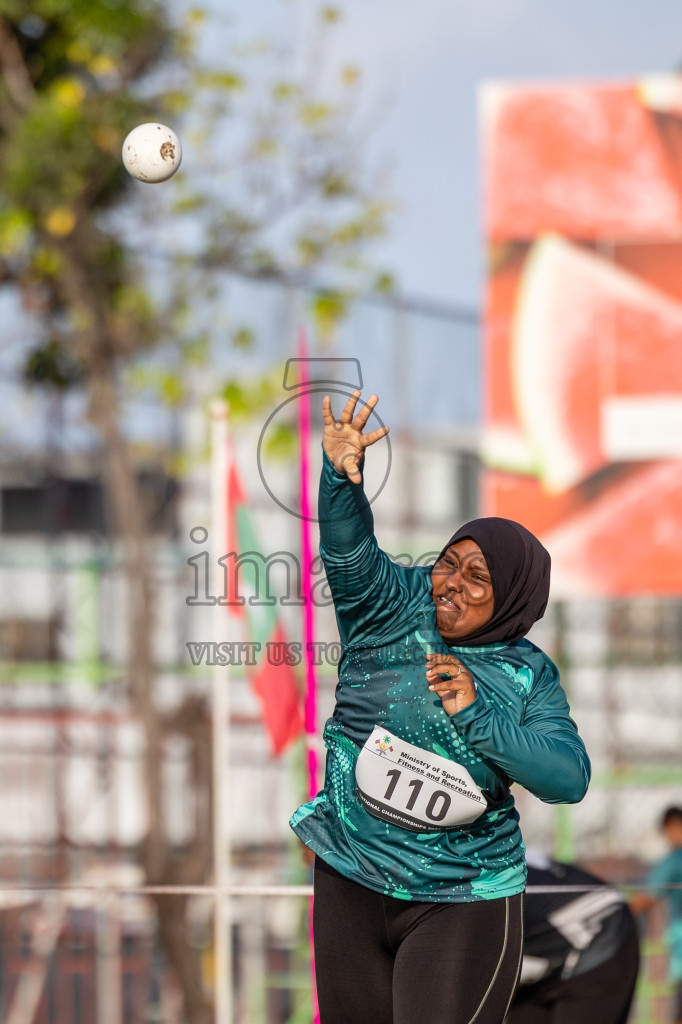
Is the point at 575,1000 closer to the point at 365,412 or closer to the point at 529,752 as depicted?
the point at 529,752

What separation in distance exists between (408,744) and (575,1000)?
4.38ft

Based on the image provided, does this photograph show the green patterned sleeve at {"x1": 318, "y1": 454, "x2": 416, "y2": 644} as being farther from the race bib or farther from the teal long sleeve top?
the race bib

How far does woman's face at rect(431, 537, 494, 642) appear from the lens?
2158 millimetres

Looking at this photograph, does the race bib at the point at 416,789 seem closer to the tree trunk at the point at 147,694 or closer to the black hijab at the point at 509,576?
the black hijab at the point at 509,576

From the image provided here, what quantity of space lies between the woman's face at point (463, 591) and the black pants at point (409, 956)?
481 mm

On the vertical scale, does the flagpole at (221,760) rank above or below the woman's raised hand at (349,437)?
below

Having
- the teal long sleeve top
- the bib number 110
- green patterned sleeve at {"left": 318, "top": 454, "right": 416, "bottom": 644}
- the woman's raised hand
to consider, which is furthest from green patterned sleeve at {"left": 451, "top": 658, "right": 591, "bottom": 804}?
the woman's raised hand

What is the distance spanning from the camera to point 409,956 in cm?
215

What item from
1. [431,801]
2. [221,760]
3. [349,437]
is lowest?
[221,760]

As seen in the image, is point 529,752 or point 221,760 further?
point 221,760

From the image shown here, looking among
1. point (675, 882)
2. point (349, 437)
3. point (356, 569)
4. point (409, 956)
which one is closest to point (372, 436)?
point (349, 437)

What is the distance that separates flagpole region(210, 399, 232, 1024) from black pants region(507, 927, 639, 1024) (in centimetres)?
85

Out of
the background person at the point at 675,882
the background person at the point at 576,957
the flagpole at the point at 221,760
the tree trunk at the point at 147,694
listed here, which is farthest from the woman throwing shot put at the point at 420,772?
the tree trunk at the point at 147,694

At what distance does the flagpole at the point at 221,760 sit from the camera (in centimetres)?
→ 370
